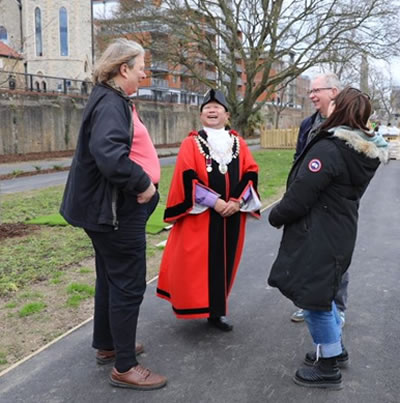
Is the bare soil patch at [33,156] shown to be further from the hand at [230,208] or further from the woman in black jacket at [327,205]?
the woman in black jacket at [327,205]

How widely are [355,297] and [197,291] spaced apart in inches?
72.4

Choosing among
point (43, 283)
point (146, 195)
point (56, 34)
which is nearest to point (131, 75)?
point (146, 195)

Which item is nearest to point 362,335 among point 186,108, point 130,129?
point 130,129

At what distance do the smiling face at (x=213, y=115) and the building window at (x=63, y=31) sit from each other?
150 feet

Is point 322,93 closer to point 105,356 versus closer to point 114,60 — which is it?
point 114,60

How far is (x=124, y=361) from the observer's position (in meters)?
3.20

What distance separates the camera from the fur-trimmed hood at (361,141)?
2.88 m

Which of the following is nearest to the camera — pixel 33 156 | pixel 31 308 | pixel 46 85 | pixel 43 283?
pixel 31 308

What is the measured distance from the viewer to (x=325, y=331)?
314 centimetres

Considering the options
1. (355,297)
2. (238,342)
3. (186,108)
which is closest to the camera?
(238,342)

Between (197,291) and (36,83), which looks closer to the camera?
(197,291)

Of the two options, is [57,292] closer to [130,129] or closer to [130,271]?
[130,271]

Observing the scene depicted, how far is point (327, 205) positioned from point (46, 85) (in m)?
29.9

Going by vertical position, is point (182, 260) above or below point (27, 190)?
above
